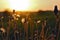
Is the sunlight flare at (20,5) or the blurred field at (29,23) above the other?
the sunlight flare at (20,5)

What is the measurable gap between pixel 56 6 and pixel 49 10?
0.07 m

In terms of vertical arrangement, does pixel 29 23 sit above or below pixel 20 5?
below

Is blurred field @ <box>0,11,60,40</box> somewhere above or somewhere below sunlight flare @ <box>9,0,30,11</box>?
below

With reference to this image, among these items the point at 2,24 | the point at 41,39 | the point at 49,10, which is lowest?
the point at 41,39

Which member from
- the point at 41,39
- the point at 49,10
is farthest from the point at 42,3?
the point at 41,39

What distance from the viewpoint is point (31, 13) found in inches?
60.3

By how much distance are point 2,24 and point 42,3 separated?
386 mm

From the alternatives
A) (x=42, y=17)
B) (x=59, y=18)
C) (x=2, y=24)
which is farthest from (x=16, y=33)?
(x=59, y=18)

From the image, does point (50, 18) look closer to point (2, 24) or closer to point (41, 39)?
point (41, 39)

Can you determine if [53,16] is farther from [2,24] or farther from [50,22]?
[2,24]

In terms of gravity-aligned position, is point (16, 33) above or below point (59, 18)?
below

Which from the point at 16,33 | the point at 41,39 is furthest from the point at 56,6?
the point at 16,33

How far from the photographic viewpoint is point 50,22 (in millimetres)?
1507

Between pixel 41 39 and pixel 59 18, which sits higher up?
pixel 59 18
